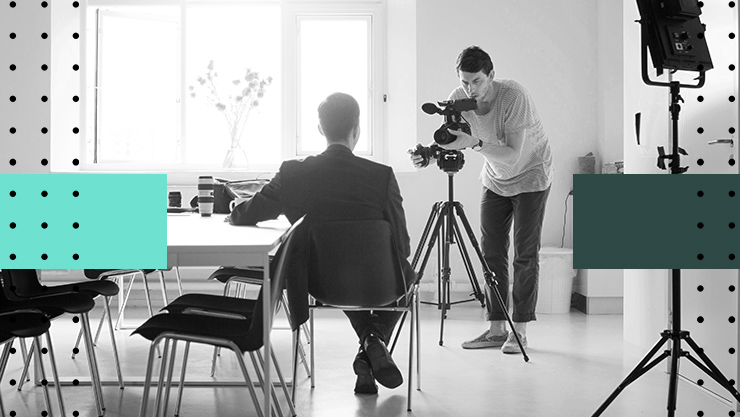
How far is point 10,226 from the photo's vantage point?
0.52 metres

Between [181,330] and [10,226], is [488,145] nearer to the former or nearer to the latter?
[181,330]

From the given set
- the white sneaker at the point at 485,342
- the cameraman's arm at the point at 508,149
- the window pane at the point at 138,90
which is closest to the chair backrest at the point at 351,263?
the cameraman's arm at the point at 508,149

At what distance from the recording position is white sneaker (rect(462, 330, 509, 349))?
141 inches

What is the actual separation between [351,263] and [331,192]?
256 millimetres

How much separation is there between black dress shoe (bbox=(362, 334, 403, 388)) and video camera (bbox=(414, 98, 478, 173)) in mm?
1001

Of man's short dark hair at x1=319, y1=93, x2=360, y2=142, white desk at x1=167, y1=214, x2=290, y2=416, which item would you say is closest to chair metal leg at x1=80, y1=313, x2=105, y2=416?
white desk at x1=167, y1=214, x2=290, y2=416

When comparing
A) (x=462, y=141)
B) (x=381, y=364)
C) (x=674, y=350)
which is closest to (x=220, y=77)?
(x=462, y=141)

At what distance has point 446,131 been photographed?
3164 millimetres

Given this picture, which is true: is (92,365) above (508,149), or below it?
below

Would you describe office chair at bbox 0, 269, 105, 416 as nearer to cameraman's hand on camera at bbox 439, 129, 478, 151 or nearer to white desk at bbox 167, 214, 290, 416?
white desk at bbox 167, 214, 290, 416

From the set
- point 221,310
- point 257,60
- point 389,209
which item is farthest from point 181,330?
point 257,60

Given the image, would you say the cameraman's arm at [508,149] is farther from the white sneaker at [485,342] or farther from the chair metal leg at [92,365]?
the chair metal leg at [92,365]

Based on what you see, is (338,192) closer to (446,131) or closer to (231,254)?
(231,254)

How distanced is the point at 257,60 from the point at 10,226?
16.6 feet
